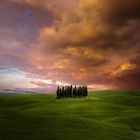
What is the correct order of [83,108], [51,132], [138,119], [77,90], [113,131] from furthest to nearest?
[77,90]
[83,108]
[138,119]
[113,131]
[51,132]

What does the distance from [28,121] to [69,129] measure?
7547 mm

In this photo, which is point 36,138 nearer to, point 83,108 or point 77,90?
point 83,108

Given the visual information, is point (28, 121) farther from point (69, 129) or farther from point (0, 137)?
point (0, 137)

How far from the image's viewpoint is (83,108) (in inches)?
3880

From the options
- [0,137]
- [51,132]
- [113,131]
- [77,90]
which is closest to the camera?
[0,137]

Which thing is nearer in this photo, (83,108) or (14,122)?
(14,122)

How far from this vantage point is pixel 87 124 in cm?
5062

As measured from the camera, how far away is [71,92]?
177875mm

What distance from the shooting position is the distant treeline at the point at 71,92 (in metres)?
174

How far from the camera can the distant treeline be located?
17450cm

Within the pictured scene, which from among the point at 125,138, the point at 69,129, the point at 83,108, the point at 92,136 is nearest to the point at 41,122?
the point at 69,129

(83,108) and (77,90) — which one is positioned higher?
(77,90)

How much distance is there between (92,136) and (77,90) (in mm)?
133402

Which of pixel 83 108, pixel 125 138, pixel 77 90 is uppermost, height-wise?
pixel 77 90
